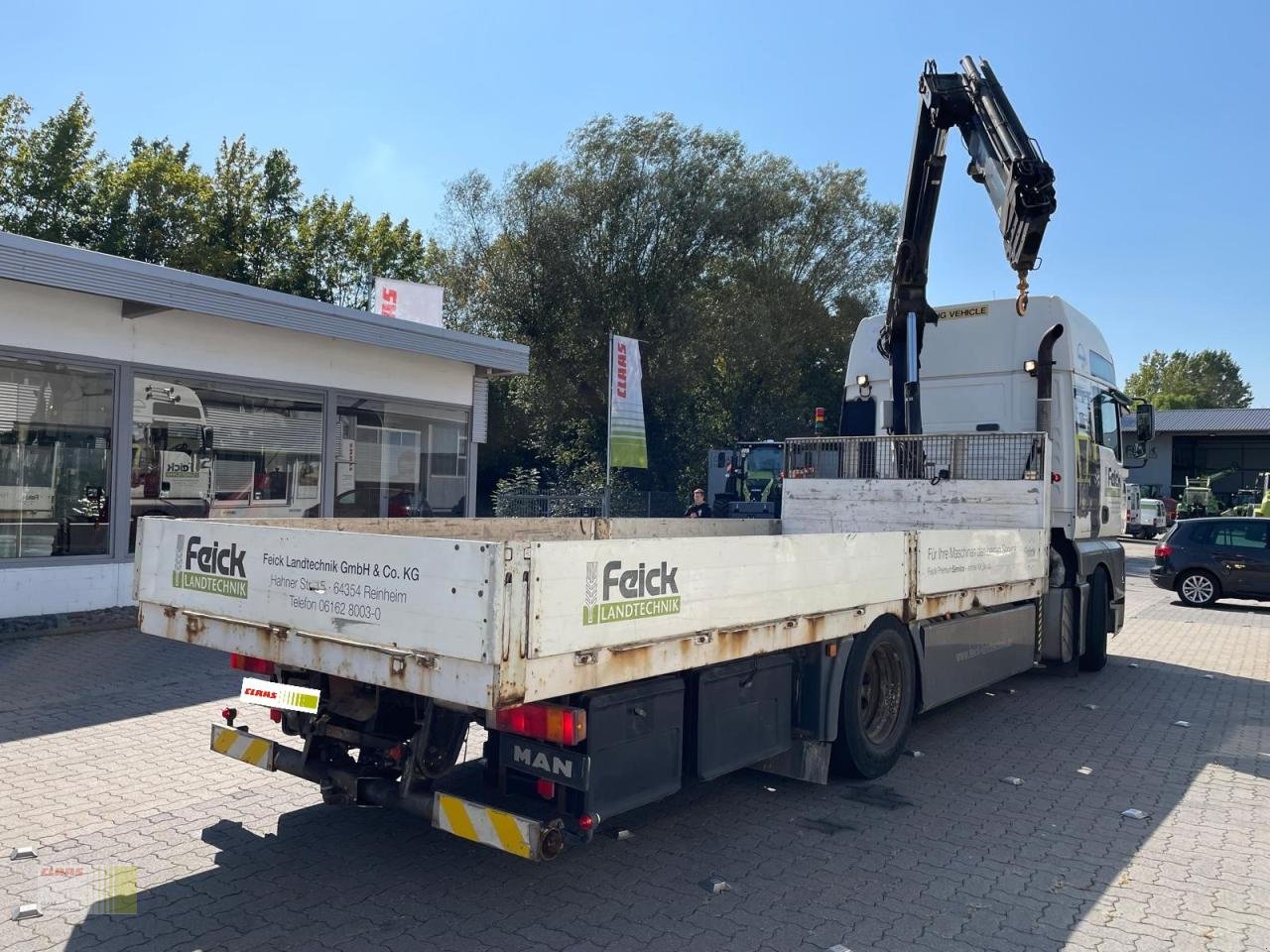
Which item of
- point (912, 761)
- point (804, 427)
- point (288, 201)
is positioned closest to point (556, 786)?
point (912, 761)

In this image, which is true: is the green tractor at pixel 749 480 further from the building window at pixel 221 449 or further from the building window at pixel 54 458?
the building window at pixel 54 458

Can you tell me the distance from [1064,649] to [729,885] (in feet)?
18.9

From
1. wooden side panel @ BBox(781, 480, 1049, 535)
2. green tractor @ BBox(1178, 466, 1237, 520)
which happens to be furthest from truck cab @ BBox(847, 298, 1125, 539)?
green tractor @ BBox(1178, 466, 1237, 520)

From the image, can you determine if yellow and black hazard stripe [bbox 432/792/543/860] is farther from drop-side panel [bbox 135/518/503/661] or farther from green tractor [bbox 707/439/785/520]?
green tractor [bbox 707/439/785/520]

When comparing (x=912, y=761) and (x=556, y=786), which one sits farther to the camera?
(x=912, y=761)

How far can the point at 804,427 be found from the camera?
32.4m

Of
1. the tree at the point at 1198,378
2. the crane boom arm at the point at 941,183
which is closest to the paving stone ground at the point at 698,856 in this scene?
the crane boom arm at the point at 941,183

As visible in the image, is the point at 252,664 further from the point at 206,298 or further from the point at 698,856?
the point at 206,298

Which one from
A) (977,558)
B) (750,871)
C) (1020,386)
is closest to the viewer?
(750,871)

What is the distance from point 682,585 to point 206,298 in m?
8.61

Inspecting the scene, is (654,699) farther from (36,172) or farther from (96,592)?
(36,172)

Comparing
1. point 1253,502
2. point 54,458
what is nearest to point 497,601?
point 54,458

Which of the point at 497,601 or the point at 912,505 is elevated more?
the point at 912,505

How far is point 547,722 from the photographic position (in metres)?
3.89
